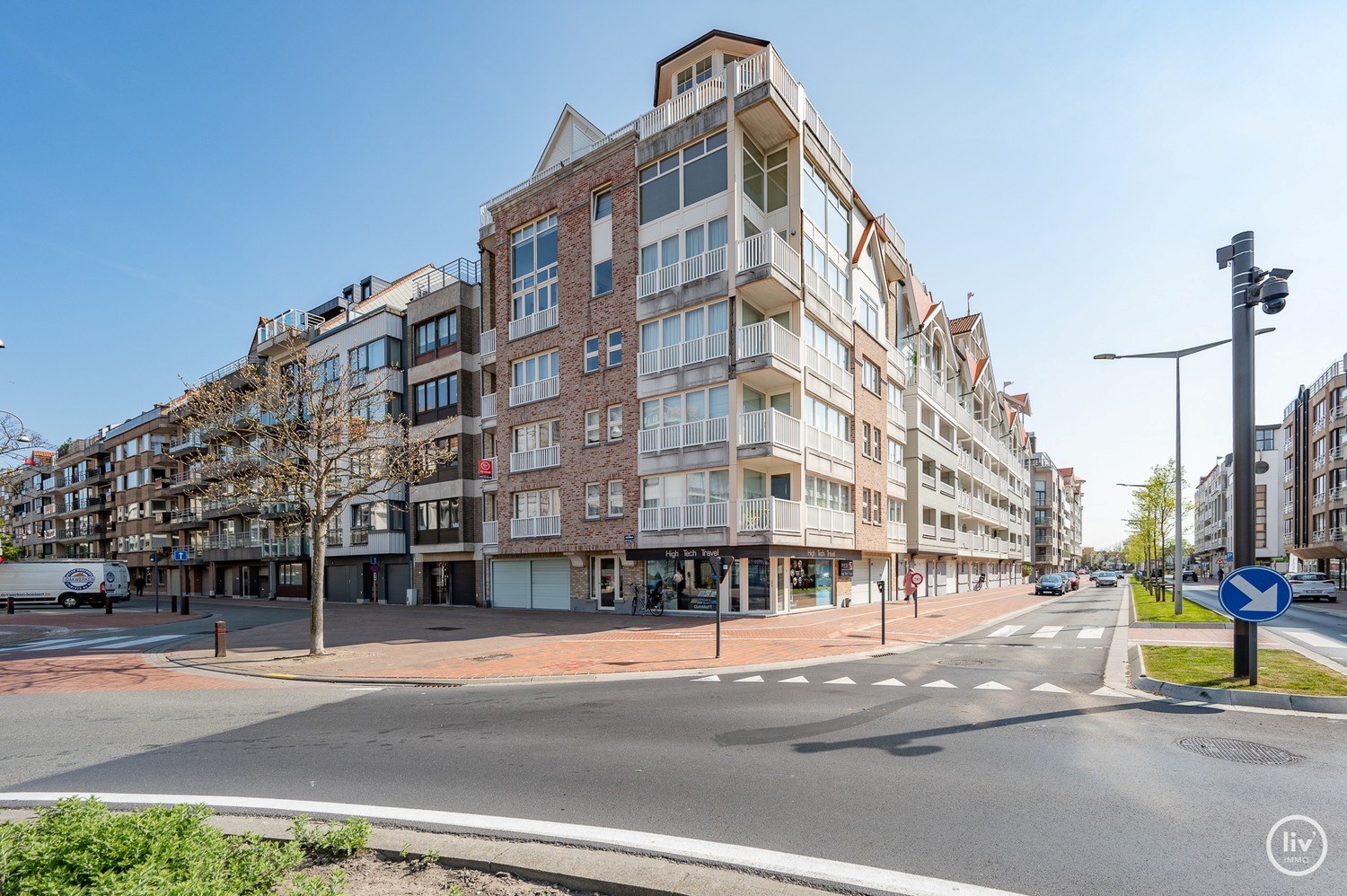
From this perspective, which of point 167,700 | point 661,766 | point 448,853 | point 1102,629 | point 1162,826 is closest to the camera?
point 448,853

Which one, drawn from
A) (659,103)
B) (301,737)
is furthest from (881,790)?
(659,103)

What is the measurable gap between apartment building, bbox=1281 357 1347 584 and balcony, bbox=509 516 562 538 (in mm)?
57565

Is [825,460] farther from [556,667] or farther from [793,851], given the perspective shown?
[793,851]

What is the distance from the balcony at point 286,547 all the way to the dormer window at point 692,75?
34475mm

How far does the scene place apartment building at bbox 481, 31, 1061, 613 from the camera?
77.4 feet

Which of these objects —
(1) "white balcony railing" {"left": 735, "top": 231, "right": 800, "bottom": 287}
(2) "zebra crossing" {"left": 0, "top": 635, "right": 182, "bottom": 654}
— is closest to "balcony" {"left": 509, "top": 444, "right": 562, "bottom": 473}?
(1) "white balcony railing" {"left": 735, "top": 231, "right": 800, "bottom": 287}

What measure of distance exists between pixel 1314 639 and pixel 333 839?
22.3 meters

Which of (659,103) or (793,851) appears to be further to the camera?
(659,103)

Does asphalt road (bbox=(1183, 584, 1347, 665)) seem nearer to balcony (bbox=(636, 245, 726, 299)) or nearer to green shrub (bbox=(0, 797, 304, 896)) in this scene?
green shrub (bbox=(0, 797, 304, 896))

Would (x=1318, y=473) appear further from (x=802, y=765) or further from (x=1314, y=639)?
(x=802, y=765)

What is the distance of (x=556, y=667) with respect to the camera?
42.5 ft

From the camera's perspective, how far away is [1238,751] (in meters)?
6.80

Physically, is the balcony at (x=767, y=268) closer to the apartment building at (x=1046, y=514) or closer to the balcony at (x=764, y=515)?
the balcony at (x=764, y=515)

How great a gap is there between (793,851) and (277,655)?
48.2ft
